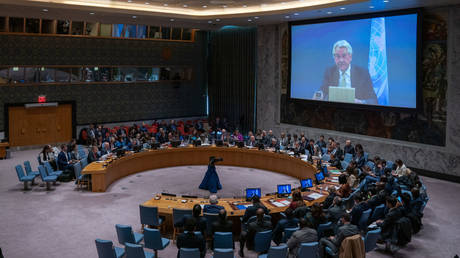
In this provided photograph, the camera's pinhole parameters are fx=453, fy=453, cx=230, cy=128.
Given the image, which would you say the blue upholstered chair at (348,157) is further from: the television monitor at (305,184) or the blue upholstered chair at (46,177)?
the blue upholstered chair at (46,177)

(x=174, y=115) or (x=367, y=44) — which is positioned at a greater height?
(x=367, y=44)

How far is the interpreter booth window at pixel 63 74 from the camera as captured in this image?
21.0 meters

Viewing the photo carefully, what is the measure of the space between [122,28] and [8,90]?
20.3ft

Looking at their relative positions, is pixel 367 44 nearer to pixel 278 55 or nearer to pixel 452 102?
pixel 452 102

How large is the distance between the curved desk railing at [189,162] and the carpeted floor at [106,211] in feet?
1.06

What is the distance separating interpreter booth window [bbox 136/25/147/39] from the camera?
23.2 meters

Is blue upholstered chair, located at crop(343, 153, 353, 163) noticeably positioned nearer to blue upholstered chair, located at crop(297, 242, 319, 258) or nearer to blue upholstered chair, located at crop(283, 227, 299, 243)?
blue upholstered chair, located at crop(283, 227, 299, 243)

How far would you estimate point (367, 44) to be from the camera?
1688cm

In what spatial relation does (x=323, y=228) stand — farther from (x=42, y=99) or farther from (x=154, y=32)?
(x=154, y=32)

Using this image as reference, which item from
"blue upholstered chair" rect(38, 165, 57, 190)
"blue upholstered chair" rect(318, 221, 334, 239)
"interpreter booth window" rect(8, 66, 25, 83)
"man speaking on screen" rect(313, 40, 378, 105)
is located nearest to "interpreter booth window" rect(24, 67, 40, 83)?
"interpreter booth window" rect(8, 66, 25, 83)

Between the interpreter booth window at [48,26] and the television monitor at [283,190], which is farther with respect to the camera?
the interpreter booth window at [48,26]

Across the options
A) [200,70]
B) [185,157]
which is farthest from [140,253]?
[200,70]

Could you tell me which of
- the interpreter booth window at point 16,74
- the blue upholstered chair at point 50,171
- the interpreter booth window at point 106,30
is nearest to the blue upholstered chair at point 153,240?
the blue upholstered chair at point 50,171

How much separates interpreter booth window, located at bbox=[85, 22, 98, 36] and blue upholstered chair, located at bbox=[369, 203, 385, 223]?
16.7 m
